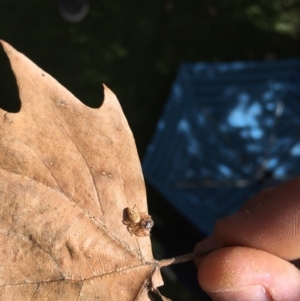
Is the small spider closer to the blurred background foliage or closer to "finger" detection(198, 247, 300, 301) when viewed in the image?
"finger" detection(198, 247, 300, 301)

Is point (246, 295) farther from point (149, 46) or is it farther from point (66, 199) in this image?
point (149, 46)

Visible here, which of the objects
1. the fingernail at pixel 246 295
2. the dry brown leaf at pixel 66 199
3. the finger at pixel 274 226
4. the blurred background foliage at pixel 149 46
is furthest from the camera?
the blurred background foliage at pixel 149 46

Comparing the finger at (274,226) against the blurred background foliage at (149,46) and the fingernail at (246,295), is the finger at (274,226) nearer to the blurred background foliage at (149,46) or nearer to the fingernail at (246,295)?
the fingernail at (246,295)

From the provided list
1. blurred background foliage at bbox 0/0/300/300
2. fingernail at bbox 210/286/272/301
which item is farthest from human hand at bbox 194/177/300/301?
blurred background foliage at bbox 0/0/300/300

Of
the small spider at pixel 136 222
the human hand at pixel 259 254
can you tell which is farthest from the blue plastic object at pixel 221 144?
the small spider at pixel 136 222

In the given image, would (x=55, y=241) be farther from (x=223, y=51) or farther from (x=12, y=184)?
(x=223, y=51)

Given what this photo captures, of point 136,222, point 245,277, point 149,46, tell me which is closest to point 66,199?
point 136,222

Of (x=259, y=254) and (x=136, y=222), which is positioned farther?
(x=259, y=254)
